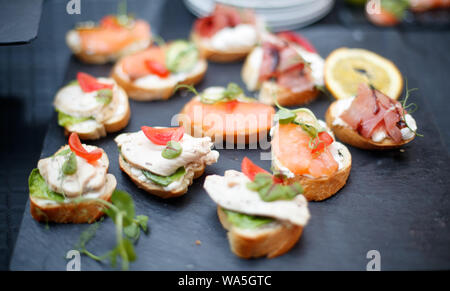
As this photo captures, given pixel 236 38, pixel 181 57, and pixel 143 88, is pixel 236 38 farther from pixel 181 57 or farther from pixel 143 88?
pixel 143 88

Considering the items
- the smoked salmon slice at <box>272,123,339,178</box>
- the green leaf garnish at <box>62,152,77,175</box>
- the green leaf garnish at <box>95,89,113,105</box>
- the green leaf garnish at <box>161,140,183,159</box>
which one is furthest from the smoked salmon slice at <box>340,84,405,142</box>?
the green leaf garnish at <box>62,152,77,175</box>

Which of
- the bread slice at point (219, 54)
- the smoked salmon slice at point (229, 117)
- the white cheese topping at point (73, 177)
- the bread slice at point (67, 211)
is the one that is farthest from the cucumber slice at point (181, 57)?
the bread slice at point (67, 211)

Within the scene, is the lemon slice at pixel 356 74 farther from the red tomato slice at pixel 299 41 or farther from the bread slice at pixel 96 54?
the bread slice at pixel 96 54

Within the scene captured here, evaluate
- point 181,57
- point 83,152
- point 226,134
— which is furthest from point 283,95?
point 83,152

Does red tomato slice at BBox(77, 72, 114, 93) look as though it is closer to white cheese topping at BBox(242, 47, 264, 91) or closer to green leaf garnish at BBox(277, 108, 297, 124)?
white cheese topping at BBox(242, 47, 264, 91)

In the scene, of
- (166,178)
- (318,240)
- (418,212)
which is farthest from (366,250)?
(166,178)

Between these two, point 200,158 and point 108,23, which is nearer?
point 200,158

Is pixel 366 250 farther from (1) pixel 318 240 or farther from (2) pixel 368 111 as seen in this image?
(2) pixel 368 111
